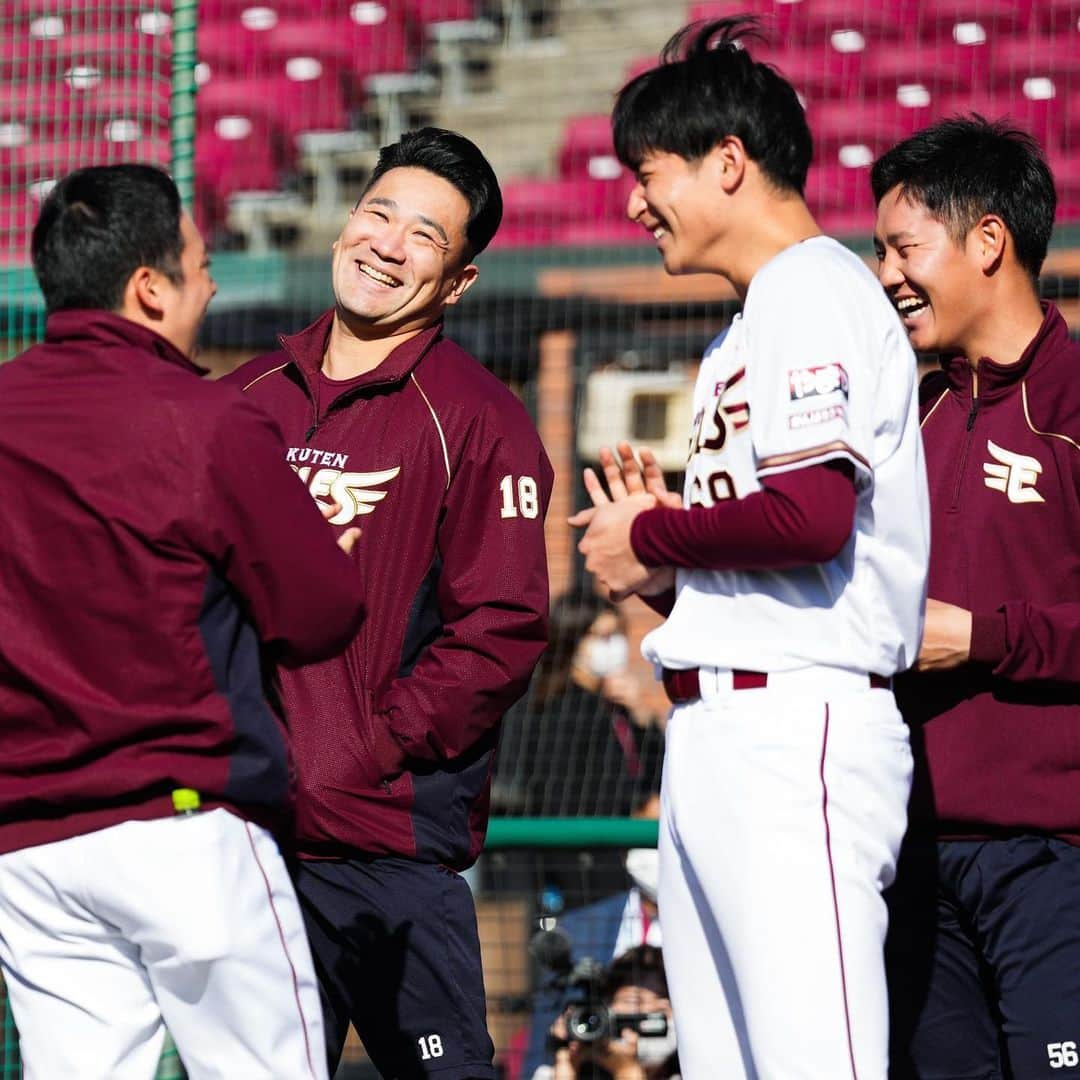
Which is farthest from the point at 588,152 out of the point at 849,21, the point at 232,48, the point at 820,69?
the point at 232,48

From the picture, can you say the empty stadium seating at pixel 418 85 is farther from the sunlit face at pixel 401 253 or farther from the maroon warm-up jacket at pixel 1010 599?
the maroon warm-up jacket at pixel 1010 599

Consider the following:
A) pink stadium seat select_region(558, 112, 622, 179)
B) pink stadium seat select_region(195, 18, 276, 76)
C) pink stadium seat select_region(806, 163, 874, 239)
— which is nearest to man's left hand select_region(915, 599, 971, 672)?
pink stadium seat select_region(806, 163, 874, 239)

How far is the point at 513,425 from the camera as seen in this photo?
310 centimetres

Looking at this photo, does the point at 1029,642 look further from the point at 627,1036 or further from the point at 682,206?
the point at 627,1036

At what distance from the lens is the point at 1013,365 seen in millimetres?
2889

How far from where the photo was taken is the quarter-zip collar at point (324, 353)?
309 centimetres

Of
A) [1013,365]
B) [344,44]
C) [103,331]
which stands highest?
[344,44]

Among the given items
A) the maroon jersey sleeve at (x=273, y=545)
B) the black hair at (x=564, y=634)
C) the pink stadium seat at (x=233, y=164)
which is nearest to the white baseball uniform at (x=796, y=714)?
the maroon jersey sleeve at (x=273, y=545)

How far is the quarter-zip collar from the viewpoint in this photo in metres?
3.09

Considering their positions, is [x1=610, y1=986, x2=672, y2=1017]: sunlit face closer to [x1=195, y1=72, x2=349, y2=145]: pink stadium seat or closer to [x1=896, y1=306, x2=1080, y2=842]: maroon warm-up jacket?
[x1=896, y1=306, x2=1080, y2=842]: maroon warm-up jacket

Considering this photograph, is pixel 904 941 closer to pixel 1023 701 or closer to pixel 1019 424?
pixel 1023 701

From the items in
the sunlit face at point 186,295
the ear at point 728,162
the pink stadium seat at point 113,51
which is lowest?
the sunlit face at point 186,295

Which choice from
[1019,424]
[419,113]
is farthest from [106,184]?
[419,113]

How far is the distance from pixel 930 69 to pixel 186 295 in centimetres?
551
